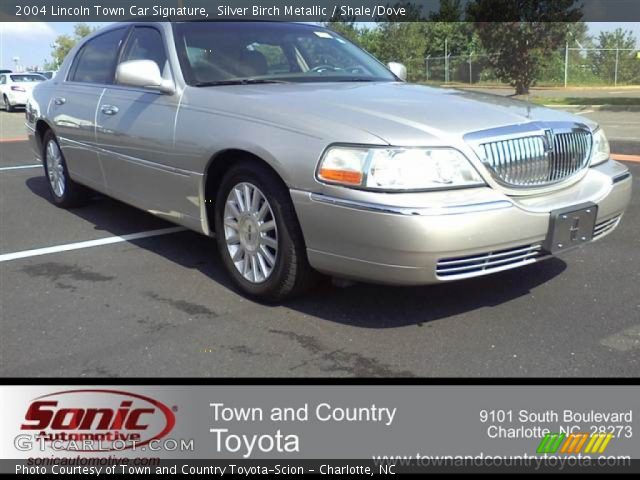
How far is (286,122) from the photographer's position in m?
3.48

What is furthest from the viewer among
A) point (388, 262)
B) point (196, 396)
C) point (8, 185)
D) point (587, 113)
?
point (587, 113)

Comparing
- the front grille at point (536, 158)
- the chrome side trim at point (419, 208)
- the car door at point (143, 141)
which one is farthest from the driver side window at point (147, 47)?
the front grille at point (536, 158)

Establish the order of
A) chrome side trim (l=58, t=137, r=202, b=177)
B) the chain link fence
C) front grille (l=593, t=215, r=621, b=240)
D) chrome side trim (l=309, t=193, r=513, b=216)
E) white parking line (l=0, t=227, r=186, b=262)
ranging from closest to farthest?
chrome side trim (l=309, t=193, r=513, b=216), front grille (l=593, t=215, r=621, b=240), chrome side trim (l=58, t=137, r=202, b=177), white parking line (l=0, t=227, r=186, b=262), the chain link fence

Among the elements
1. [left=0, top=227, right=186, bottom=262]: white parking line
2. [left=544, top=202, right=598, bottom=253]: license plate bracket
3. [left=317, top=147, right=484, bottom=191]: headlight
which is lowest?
[left=0, top=227, right=186, bottom=262]: white parking line

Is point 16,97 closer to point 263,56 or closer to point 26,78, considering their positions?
point 26,78

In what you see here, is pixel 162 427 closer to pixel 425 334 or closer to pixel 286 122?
pixel 425 334

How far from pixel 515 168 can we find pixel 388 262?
832 mm

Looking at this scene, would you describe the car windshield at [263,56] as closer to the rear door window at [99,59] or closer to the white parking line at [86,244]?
the rear door window at [99,59]

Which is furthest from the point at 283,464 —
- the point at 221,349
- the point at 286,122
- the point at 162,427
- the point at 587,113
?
the point at 587,113

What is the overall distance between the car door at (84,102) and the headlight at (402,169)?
2.78m

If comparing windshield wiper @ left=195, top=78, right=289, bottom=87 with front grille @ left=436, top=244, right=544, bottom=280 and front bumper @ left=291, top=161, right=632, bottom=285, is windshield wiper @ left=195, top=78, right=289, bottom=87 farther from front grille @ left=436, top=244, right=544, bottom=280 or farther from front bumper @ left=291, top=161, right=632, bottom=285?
front grille @ left=436, top=244, right=544, bottom=280

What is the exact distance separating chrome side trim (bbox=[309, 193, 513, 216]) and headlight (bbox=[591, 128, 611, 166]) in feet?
3.31

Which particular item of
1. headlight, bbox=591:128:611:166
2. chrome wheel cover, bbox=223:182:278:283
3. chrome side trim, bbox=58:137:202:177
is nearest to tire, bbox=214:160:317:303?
chrome wheel cover, bbox=223:182:278:283
